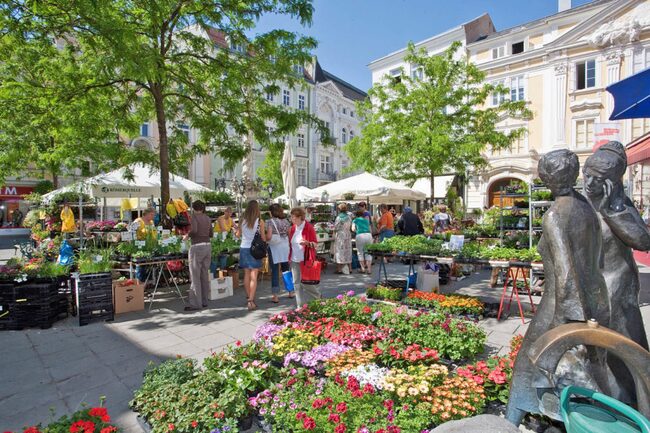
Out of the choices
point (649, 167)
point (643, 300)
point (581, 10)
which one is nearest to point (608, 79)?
point (581, 10)

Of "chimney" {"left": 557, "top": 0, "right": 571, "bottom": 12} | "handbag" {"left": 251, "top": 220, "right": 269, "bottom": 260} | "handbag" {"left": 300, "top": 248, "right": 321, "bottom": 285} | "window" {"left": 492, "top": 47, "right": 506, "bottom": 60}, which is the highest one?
"chimney" {"left": 557, "top": 0, "right": 571, "bottom": 12}

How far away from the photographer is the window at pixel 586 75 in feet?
76.2

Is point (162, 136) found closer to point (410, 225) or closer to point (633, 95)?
point (410, 225)

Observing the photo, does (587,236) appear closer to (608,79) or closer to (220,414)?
(220,414)

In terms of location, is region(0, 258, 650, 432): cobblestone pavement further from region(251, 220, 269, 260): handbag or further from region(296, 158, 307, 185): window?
region(296, 158, 307, 185): window

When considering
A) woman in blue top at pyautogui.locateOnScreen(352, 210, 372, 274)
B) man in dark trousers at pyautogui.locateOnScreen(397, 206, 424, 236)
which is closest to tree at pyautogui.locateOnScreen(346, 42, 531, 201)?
man in dark trousers at pyautogui.locateOnScreen(397, 206, 424, 236)

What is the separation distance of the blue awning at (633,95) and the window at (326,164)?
40.6m

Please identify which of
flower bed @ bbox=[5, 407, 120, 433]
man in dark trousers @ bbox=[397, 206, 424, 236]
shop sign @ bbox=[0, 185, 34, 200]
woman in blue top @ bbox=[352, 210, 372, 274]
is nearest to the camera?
flower bed @ bbox=[5, 407, 120, 433]

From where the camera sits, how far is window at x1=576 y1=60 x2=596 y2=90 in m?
23.2

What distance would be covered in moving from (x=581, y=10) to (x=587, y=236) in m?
29.3

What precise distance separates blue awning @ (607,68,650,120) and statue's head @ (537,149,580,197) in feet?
9.37

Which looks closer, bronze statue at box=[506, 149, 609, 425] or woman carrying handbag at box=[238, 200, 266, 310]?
bronze statue at box=[506, 149, 609, 425]

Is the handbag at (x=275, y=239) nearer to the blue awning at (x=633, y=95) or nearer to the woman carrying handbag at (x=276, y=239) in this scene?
the woman carrying handbag at (x=276, y=239)

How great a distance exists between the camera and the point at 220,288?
281 inches
